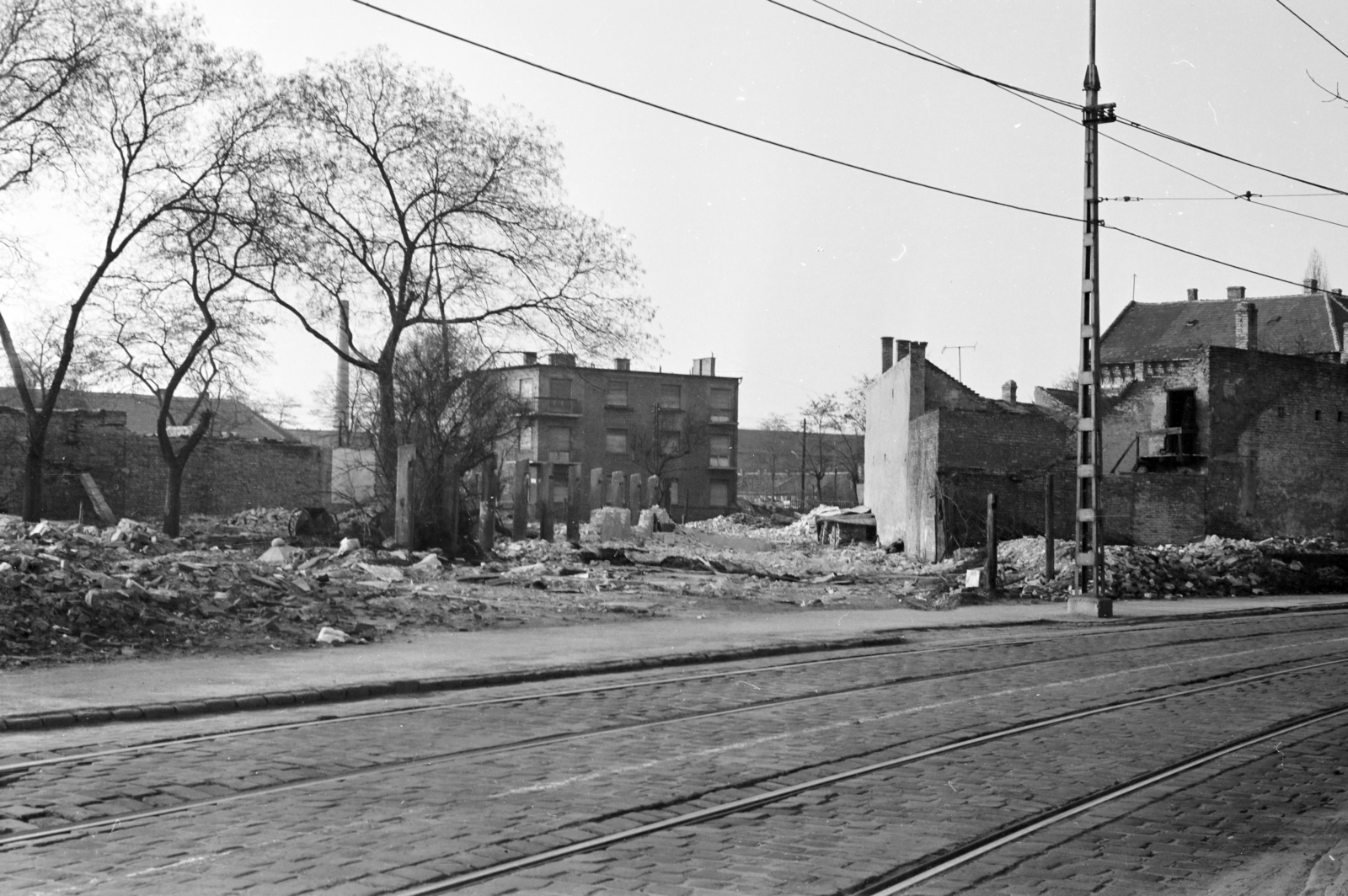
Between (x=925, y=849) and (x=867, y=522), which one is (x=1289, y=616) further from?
(x=867, y=522)

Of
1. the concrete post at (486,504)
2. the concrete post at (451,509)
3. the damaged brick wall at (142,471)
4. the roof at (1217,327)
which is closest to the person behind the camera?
the concrete post at (451,509)

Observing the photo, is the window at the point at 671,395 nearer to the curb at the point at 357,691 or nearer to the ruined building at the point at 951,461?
the ruined building at the point at 951,461

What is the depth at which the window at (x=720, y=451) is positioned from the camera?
86.5 metres

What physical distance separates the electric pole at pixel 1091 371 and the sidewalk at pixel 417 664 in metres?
1.78

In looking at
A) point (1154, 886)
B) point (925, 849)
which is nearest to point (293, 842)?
point (925, 849)

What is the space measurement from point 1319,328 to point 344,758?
63.8 m

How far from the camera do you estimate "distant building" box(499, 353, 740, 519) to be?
274 ft

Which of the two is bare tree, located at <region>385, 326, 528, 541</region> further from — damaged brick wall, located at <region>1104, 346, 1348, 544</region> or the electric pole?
damaged brick wall, located at <region>1104, 346, 1348, 544</region>

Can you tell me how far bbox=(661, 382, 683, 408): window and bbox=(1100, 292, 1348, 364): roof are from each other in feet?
96.2

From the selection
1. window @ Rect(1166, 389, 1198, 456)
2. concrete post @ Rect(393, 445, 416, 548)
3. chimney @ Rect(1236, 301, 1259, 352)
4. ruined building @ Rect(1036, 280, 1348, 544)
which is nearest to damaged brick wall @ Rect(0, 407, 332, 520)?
concrete post @ Rect(393, 445, 416, 548)

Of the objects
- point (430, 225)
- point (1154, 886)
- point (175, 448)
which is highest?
point (430, 225)

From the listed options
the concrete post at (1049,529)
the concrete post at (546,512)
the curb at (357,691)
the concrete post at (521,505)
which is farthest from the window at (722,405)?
the curb at (357,691)

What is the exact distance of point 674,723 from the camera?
31.2 feet

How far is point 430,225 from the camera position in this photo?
34562 mm
